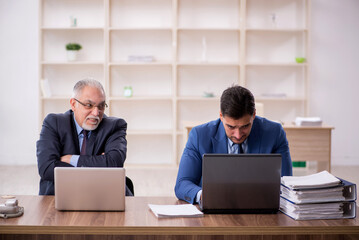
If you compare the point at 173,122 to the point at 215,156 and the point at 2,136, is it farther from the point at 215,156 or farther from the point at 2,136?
the point at 215,156

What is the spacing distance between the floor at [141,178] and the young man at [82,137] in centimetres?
227

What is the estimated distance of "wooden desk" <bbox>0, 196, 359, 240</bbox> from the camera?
217 centimetres

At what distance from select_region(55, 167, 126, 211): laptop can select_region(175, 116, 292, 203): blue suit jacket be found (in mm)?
527

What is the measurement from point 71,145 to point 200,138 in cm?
90

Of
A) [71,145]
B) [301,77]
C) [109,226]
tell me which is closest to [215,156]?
[109,226]

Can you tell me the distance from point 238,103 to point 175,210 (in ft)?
2.13

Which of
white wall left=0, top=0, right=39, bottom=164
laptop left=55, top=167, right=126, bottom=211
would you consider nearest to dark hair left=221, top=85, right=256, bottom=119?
laptop left=55, top=167, right=126, bottom=211

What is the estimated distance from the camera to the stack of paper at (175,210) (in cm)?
231

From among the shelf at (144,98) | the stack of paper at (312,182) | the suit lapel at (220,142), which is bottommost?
the stack of paper at (312,182)

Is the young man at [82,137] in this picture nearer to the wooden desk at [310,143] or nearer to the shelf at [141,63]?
the wooden desk at [310,143]

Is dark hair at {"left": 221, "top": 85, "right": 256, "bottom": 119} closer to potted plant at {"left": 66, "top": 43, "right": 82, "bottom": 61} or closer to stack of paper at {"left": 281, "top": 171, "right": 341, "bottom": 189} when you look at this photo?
stack of paper at {"left": 281, "top": 171, "right": 341, "bottom": 189}

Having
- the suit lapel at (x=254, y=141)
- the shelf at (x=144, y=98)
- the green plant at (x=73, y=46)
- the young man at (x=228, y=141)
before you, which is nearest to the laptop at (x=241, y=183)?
the young man at (x=228, y=141)

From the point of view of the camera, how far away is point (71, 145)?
324 cm

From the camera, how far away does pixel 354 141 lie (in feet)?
24.4
